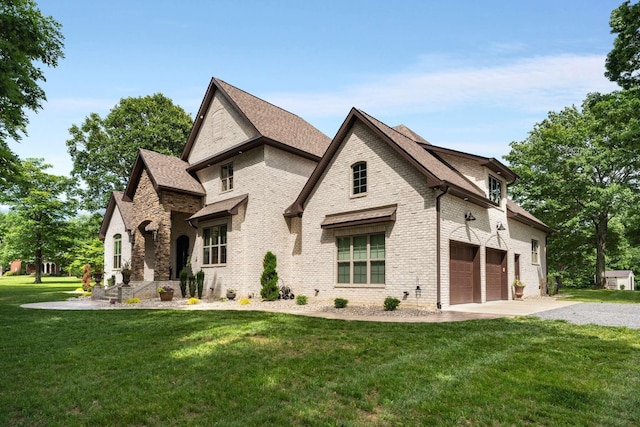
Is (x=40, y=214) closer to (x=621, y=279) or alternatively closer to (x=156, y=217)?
(x=156, y=217)

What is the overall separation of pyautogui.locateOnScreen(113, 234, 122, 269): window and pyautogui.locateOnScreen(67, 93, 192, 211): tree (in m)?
12.9

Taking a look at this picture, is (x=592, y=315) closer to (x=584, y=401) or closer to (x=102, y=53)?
(x=584, y=401)

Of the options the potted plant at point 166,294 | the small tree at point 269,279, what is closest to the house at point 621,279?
the small tree at point 269,279

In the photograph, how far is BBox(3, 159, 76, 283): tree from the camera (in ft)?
125

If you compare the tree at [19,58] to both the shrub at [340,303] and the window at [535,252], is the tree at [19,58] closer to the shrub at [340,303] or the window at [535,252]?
the shrub at [340,303]

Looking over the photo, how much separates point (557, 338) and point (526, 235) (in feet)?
49.5

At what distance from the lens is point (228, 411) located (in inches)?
173

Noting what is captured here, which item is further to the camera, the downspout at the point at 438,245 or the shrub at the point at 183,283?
the shrub at the point at 183,283

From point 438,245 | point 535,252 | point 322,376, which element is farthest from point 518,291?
point 322,376

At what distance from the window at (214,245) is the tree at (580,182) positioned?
73.3 ft

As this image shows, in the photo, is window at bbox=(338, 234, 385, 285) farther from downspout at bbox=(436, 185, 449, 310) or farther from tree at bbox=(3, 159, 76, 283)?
tree at bbox=(3, 159, 76, 283)

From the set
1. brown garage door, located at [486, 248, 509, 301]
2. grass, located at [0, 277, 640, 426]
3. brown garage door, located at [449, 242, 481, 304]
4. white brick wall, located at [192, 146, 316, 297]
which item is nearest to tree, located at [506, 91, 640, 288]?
brown garage door, located at [486, 248, 509, 301]

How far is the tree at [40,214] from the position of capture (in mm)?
37969

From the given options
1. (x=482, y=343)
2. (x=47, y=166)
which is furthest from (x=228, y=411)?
(x=47, y=166)
